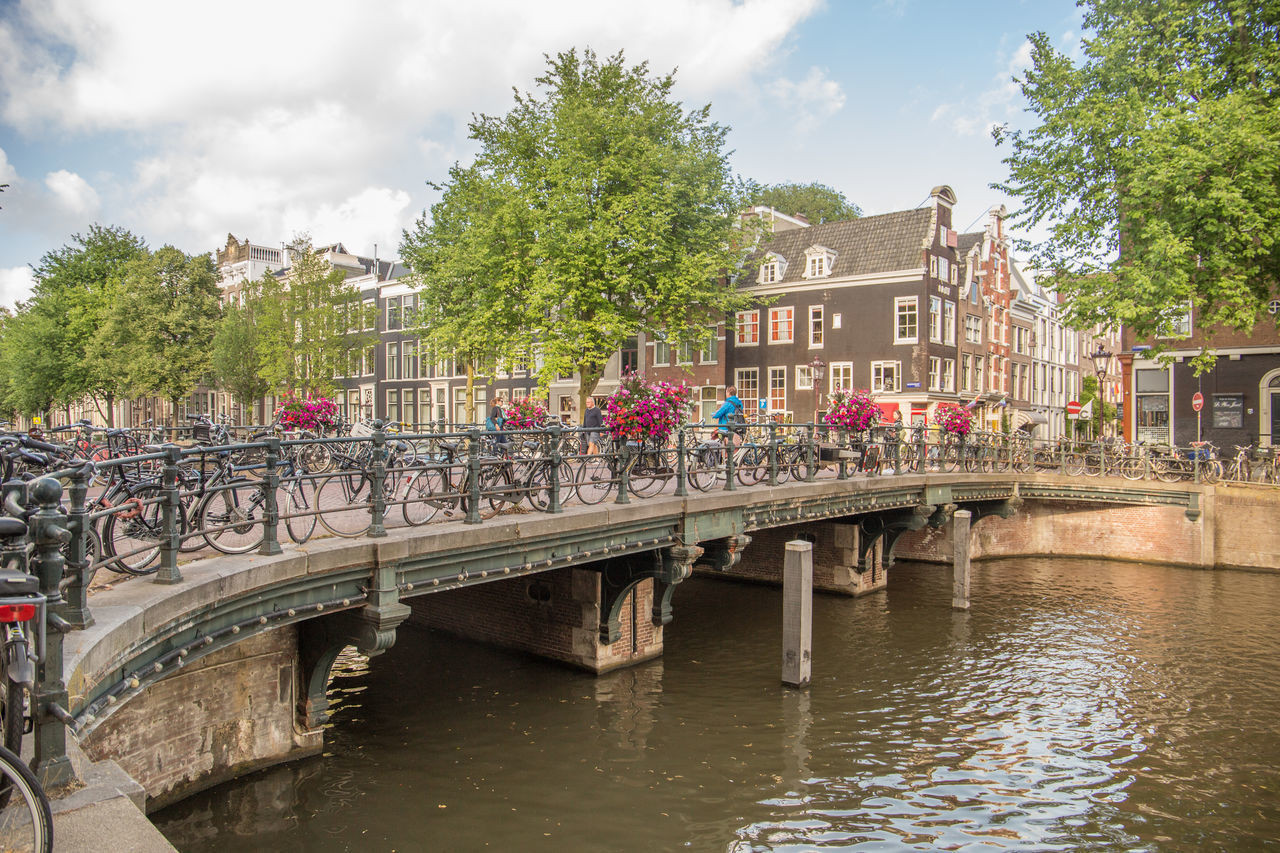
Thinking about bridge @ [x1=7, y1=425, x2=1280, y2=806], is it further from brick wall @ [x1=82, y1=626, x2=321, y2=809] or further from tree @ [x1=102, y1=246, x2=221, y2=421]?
tree @ [x1=102, y1=246, x2=221, y2=421]

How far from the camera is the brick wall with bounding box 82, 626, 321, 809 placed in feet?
24.6

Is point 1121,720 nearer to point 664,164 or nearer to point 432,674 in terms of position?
point 432,674

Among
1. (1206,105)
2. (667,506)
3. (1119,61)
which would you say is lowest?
(667,506)

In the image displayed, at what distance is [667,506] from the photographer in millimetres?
11742

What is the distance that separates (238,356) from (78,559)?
A: 37.3 metres

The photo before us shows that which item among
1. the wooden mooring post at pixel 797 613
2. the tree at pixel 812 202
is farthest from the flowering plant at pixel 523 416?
the tree at pixel 812 202

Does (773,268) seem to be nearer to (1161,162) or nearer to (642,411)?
(1161,162)

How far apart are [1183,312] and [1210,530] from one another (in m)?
5.88

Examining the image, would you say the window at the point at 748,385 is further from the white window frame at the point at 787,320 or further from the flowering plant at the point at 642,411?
the flowering plant at the point at 642,411

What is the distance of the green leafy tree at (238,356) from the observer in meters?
38.7

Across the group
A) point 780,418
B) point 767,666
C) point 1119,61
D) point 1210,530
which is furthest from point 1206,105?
point 780,418

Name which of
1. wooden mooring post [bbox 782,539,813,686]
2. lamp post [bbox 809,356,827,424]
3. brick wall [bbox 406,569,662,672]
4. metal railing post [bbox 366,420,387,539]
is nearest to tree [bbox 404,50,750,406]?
lamp post [bbox 809,356,827,424]

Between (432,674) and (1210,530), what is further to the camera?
(1210,530)

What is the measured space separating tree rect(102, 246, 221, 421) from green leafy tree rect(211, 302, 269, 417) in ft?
5.10
